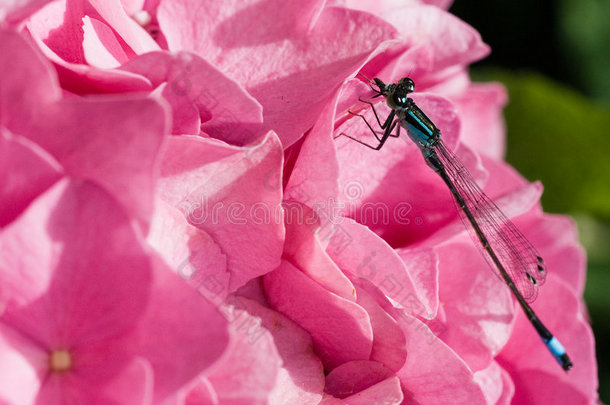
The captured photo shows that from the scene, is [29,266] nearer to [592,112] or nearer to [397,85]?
[397,85]

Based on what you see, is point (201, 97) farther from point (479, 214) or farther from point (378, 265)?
point (479, 214)

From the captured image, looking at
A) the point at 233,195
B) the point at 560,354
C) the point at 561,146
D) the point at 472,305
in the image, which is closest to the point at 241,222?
the point at 233,195

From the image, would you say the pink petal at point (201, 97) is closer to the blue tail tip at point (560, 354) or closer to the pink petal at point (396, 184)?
the pink petal at point (396, 184)

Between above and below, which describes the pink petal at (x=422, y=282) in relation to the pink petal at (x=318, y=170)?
below

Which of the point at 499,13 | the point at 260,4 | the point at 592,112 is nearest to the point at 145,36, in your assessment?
the point at 260,4

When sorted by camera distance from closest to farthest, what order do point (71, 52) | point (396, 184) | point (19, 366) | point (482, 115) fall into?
point (19, 366) → point (71, 52) → point (396, 184) → point (482, 115)

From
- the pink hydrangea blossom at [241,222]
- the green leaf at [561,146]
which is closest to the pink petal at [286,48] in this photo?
the pink hydrangea blossom at [241,222]
